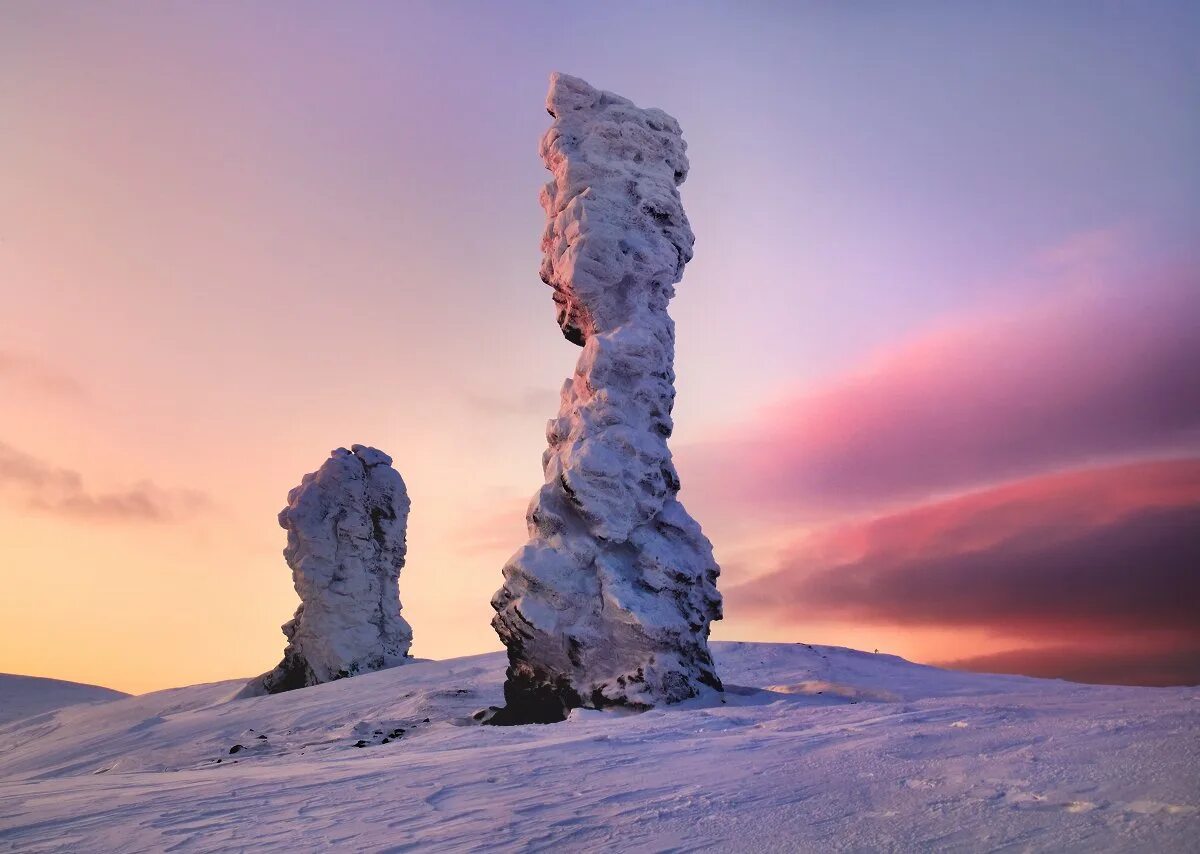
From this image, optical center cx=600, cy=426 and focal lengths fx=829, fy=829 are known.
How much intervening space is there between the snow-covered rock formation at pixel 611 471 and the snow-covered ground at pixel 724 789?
2771mm

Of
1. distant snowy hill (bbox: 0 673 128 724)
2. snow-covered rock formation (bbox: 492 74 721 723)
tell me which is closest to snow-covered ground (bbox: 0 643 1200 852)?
snow-covered rock formation (bbox: 492 74 721 723)

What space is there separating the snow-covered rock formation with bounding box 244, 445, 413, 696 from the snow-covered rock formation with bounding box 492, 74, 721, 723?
10.8 m

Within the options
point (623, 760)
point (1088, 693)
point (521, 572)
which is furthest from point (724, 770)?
point (521, 572)

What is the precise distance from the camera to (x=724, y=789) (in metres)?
4.76

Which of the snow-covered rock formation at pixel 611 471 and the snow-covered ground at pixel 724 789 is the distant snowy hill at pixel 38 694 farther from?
the snow-covered ground at pixel 724 789

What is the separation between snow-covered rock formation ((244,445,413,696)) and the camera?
2153cm

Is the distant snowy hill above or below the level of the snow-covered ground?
above

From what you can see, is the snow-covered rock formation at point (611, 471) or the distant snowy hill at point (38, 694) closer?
the snow-covered rock formation at point (611, 471)

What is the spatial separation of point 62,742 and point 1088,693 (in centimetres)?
1719

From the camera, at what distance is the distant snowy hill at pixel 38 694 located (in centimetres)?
2964

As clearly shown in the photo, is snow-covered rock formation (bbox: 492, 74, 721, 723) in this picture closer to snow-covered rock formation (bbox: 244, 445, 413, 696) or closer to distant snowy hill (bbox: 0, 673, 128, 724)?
snow-covered rock formation (bbox: 244, 445, 413, 696)

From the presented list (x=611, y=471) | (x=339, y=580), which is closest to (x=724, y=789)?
(x=611, y=471)

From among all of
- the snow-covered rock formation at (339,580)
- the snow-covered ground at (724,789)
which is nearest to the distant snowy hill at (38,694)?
the snow-covered rock formation at (339,580)

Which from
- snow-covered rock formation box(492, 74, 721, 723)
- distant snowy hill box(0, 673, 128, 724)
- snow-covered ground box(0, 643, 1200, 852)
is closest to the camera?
snow-covered ground box(0, 643, 1200, 852)
